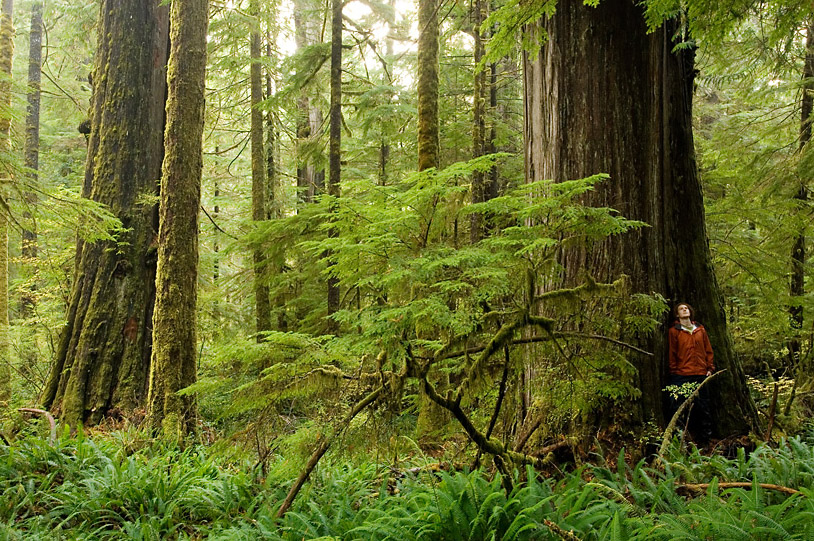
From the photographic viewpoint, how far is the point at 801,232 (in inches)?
341

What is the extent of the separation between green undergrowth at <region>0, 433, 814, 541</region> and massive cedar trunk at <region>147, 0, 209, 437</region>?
0.92 meters

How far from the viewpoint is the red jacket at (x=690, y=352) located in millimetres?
4383

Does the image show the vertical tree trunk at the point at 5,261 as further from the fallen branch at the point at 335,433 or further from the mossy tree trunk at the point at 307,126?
the fallen branch at the point at 335,433

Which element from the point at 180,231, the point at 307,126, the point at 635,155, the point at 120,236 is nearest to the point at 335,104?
the point at 120,236

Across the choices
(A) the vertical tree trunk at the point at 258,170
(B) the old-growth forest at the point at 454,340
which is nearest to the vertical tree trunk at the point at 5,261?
(B) the old-growth forest at the point at 454,340

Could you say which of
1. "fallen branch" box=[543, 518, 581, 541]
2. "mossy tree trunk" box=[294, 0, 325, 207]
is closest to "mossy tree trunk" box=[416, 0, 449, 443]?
"mossy tree trunk" box=[294, 0, 325, 207]

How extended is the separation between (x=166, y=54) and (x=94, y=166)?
78.3 inches

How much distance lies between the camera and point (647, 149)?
4590 millimetres

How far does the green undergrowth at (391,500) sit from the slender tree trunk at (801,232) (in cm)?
578

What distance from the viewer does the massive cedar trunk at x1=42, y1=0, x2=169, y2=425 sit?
664 cm

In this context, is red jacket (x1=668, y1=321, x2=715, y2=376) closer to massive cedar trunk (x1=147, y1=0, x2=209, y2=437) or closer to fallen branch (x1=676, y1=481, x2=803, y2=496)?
fallen branch (x1=676, y1=481, x2=803, y2=496)

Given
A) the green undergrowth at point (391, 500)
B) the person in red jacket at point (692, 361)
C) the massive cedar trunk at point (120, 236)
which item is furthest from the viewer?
the massive cedar trunk at point (120, 236)

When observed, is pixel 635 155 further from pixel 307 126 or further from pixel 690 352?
pixel 307 126

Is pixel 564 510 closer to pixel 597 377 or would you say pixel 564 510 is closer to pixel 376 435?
pixel 597 377
